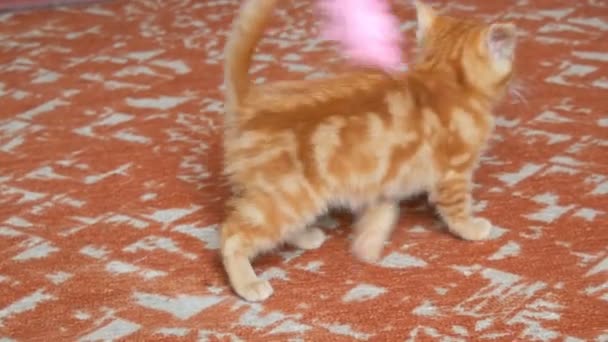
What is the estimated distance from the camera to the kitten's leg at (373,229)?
191cm

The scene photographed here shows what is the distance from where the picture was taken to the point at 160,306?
1.82 m

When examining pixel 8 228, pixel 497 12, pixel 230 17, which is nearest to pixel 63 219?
pixel 8 228

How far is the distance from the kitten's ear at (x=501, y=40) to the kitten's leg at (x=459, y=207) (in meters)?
0.22

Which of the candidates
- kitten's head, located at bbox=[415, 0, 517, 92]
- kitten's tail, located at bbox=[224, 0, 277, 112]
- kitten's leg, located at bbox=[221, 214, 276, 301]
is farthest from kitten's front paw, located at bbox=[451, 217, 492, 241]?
kitten's tail, located at bbox=[224, 0, 277, 112]

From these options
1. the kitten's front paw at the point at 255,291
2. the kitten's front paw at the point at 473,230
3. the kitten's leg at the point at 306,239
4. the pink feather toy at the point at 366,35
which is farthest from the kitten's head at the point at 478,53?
the kitten's front paw at the point at 255,291

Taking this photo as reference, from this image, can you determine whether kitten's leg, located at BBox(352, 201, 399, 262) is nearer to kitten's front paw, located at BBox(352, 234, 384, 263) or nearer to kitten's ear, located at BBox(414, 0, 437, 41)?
kitten's front paw, located at BBox(352, 234, 384, 263)

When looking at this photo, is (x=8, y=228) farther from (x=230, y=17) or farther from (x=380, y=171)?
(x=230, y=17)

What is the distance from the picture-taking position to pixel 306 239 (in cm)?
196

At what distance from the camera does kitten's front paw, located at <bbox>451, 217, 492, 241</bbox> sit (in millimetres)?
1946

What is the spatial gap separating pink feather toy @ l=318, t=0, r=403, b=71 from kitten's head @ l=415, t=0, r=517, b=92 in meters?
0.11

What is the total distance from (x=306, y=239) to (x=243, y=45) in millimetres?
360

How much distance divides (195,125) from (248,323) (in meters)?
0.86

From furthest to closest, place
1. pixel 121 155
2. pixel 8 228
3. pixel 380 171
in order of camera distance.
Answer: pixel 121 155 < pixel 8 228 < pixel 380 171

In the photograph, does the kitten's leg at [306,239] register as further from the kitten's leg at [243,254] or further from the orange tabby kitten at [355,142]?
the kitten's leg at [243,254]
